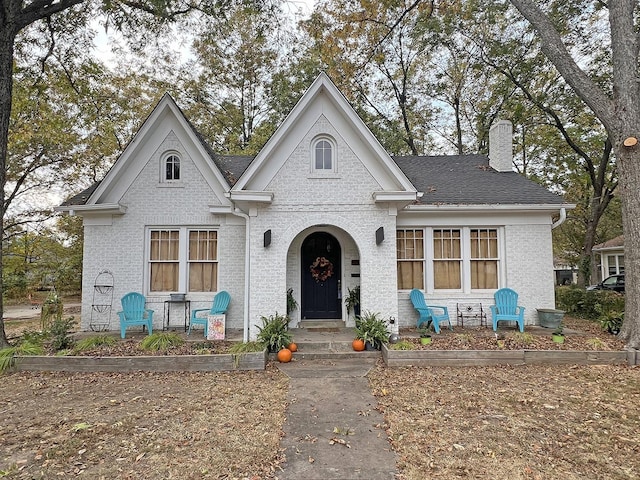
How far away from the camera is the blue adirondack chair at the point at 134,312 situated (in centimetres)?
835

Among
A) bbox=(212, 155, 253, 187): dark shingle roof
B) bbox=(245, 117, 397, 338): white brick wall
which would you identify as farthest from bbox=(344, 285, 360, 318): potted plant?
bbox=(212, 155, 253, 187): dark shingle roof

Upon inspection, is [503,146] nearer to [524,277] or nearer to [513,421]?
[524,277]

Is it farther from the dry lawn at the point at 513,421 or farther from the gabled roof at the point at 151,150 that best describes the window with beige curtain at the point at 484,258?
the gabled roof at the point at 151,150

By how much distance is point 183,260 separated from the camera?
9.65 meters

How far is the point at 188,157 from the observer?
977cm

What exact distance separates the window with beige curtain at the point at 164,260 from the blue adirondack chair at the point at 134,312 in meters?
0.55

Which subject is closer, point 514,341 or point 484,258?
point 514,341

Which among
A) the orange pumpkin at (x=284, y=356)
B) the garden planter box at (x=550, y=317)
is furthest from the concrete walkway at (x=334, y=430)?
the garden planter box at (x=550, y=317)

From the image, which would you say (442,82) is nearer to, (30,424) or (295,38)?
(295,38)

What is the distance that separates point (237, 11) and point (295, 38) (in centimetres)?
200

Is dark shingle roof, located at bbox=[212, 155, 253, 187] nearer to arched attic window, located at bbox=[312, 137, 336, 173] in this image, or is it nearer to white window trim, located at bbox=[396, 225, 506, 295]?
arched attic window, located at bbox=[312, 137, 336, 173]

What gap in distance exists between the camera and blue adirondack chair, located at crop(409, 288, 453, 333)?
28.3ft

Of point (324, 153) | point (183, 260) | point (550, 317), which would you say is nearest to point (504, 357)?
point (550, 317)

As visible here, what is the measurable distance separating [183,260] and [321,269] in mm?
3955
